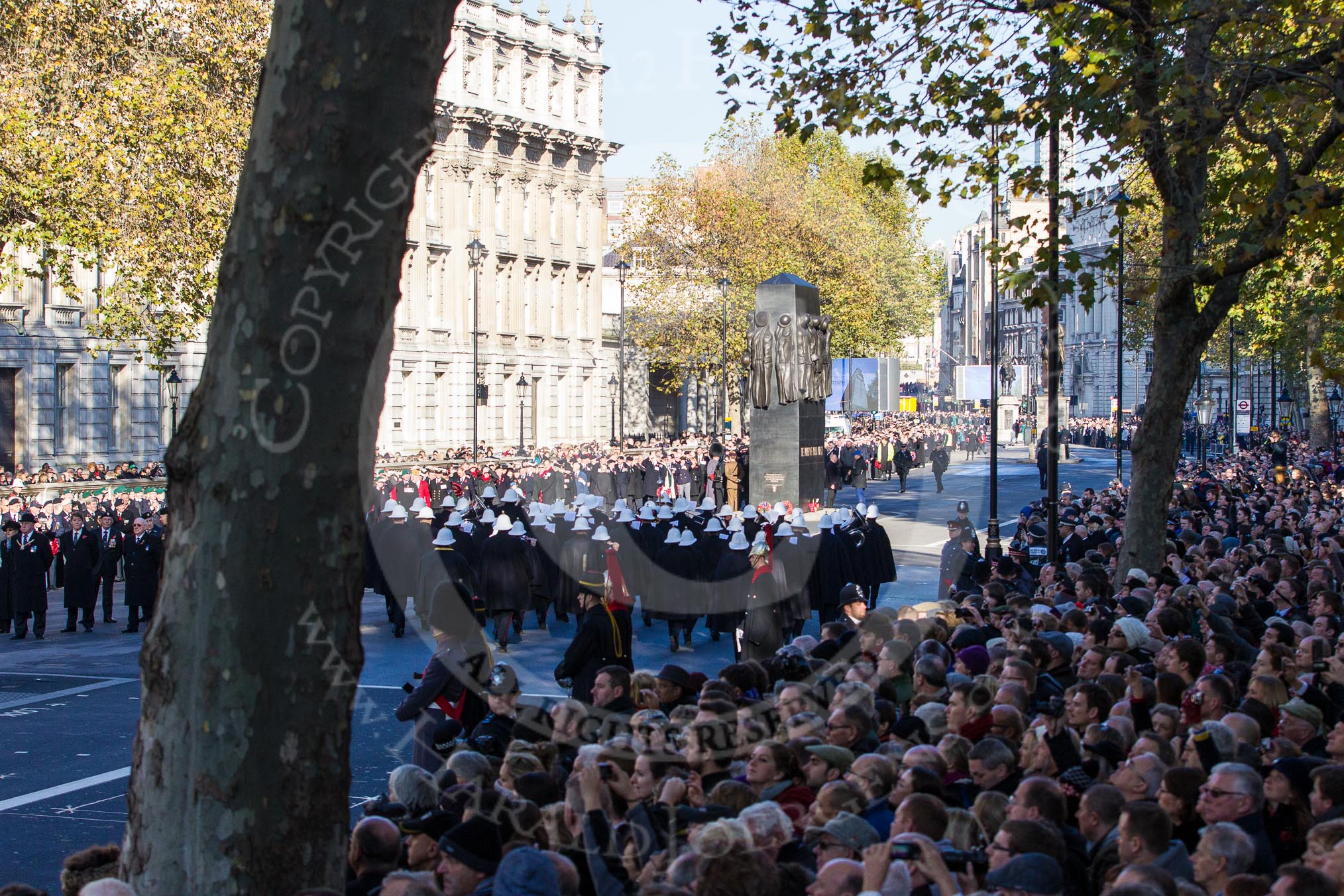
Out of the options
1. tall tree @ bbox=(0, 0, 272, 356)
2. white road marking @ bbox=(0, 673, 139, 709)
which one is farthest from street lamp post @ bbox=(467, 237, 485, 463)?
white road marking @ bbox=(0, 673, 139, 709)

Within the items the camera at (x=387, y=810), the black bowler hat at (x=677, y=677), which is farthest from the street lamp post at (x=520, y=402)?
the camera at (x=387, y=810)

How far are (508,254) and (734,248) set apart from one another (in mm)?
9143

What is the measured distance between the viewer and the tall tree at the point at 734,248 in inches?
2371

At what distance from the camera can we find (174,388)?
145 feet

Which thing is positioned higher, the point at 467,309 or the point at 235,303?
the point at 467,309

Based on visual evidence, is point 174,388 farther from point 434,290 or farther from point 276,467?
point 276,467

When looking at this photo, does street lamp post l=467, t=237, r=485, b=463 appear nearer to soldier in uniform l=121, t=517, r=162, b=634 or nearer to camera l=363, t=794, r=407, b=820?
soldier in uniform l=121, t=517, r=162, b=634

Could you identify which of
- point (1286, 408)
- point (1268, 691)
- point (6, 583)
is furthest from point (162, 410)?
point (1286, 408)

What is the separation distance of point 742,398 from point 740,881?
204ft

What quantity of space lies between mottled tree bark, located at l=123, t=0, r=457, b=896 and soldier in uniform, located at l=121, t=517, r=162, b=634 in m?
15.2

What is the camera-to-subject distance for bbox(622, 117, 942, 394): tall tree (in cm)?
6022

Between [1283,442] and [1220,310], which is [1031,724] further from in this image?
[1283,442]

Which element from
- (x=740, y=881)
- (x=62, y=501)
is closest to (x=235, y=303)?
(x=740, y=881)

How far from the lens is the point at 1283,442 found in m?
47.9
